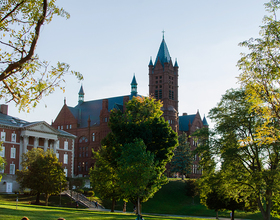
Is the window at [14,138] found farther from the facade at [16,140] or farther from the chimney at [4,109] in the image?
the chimney at [4,109]

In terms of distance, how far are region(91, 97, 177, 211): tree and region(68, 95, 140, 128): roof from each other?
221 ft

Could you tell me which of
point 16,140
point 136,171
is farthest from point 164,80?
point 136,171

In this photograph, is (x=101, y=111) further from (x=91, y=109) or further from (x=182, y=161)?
(x=182, y=161)

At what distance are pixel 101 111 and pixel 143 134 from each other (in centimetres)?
6924

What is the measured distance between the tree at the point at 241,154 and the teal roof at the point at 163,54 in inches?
3119

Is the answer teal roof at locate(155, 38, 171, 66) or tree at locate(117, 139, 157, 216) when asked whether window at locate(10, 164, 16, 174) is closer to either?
tree at locate(117, 139, 157, 216)

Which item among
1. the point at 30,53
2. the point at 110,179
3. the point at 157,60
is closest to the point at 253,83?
the point at 30,53

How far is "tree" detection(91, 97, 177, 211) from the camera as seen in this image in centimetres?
3788

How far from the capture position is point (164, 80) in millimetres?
111688

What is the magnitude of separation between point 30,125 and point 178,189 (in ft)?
114

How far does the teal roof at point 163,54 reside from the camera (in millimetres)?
113769

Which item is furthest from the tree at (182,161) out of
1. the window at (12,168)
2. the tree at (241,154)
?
the tree at (241,154)

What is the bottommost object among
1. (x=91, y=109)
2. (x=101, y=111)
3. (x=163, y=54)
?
(x=101, y=111)

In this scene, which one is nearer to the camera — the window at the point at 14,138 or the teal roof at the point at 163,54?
the window at the point at 14,138
